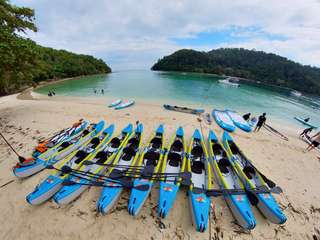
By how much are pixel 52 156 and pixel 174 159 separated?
5.31m

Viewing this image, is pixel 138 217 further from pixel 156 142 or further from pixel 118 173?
pixel 156 142

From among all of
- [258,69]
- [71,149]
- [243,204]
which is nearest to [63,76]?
[71,149]

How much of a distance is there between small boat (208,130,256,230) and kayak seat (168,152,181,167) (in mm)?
1588

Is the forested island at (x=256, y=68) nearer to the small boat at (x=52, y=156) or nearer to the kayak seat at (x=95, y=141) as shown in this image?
the kayak seat at (x=95, y=141)

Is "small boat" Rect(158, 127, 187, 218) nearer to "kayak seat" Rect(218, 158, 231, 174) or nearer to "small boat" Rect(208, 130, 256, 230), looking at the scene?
"small boat" Rect(208, 130, 256, 230)

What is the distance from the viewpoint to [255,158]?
7.10 metres

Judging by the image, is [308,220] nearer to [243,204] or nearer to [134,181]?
[243,204]

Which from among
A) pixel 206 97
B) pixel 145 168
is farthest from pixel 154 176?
pixel 206 97

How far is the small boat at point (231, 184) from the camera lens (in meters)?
3.82

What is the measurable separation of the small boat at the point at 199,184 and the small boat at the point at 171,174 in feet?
1.33

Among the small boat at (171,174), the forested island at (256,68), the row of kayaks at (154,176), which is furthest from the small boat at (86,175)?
the forested island at (256,68)

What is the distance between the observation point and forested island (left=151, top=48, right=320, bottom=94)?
57466 millimetres

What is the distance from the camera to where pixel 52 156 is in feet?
18.6

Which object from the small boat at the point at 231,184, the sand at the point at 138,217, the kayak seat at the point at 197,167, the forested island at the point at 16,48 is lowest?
the sand at the point at 138,217
